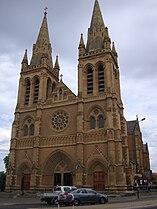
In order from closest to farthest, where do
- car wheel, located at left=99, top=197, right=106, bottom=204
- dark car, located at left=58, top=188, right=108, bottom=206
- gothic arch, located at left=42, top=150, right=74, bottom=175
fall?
dark car, located at left=58, top=188, right=108, bottom=206 < car wheel, located at left=99, top=197, right=106, bottom=204 < gothic arch, located at left=42, top=150, right=74, bottom=175

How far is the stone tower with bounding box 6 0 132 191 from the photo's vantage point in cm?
3316

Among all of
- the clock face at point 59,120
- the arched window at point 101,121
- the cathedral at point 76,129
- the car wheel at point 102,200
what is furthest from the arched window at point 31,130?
the car wheel at point 102,200

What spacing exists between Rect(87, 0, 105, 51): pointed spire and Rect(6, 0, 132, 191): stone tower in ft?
0.24

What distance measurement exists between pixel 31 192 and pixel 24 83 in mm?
20626

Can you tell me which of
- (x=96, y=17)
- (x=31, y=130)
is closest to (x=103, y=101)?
(x=31, y=130)

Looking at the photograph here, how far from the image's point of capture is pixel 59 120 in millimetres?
38688

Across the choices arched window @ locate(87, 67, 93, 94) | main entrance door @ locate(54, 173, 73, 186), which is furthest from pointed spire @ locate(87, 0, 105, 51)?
main entrance door @ locate(54, 173, 73, 186)

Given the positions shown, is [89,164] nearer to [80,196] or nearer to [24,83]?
[80,196]

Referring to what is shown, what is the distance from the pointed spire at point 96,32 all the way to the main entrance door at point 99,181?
2185 cm

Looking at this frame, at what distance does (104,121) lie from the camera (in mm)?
35375

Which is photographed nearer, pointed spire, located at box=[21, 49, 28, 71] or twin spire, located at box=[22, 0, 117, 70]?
twin spire, located at box=[22, 0, 117, 70]

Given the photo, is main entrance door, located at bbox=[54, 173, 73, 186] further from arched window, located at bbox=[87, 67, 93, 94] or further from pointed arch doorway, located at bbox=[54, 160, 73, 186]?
arched window, located at bbox=[87, 67, 93, 94]

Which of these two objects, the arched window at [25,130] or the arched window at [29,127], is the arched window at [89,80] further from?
the arched window at [25,130]

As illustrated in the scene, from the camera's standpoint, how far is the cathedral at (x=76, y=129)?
109ft
